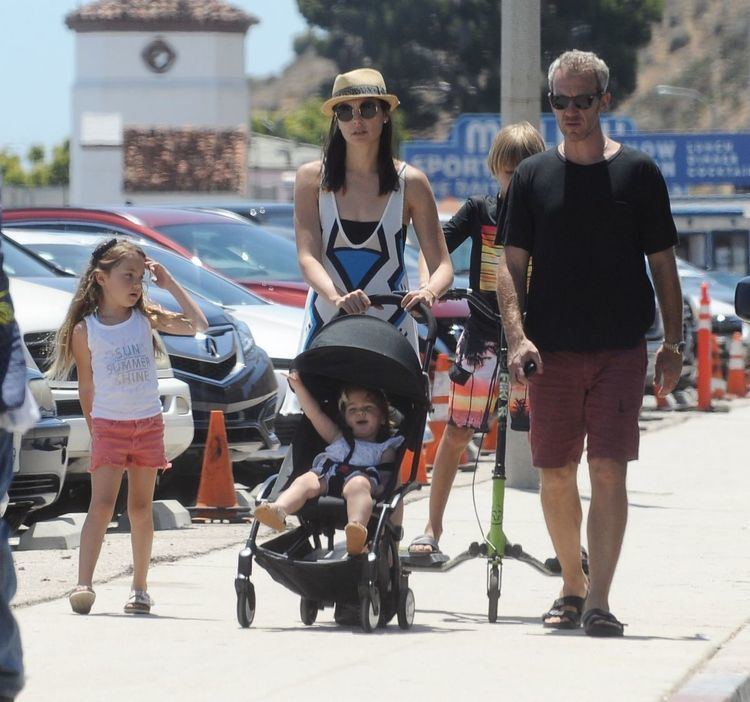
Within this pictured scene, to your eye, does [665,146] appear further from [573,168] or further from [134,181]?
[573,168]

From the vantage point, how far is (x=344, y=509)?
22.9 ft

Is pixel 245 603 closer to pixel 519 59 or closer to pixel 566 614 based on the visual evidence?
pixel 566 614

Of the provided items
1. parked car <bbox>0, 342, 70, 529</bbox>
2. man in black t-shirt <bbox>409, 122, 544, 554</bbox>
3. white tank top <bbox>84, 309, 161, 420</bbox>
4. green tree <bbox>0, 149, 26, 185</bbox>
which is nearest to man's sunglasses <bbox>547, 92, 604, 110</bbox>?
man in black t-shirt <bbox>409, 122, 544, 554</bbox>

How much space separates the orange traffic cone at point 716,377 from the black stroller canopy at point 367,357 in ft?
49.6

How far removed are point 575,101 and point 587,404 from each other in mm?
1069

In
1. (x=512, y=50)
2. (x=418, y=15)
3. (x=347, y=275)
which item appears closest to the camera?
(x=347, y=275)

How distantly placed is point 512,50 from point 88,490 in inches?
163

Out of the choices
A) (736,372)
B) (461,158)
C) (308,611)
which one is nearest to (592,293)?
(308,611)

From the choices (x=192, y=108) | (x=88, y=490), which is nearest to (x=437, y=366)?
(x=88, y=490)

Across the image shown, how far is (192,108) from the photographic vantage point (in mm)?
86875

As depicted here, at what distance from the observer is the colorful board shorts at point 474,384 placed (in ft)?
27.8

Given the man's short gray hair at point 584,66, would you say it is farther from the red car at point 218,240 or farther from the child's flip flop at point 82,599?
the red car at point 218,240

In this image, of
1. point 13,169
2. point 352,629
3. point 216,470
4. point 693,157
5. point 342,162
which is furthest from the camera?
point 13,169

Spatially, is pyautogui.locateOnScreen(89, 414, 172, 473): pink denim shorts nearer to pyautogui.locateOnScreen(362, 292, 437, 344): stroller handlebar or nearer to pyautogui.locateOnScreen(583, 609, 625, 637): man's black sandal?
pyautogui.locateOnScreen(362, 292, 437, 344): stroller handlebar
